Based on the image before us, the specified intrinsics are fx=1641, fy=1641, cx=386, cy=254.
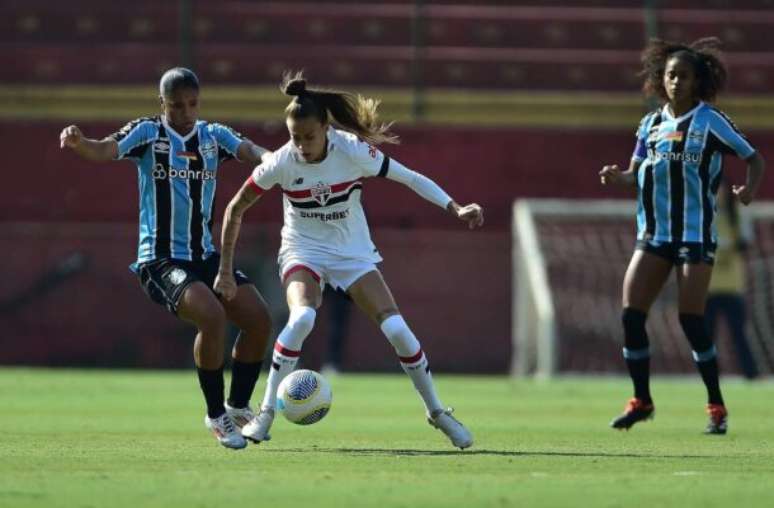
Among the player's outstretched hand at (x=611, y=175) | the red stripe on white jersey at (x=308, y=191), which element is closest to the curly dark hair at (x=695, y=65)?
the player's outstretched hand at (x=611, y=175)

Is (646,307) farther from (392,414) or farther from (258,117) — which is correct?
(258,117)

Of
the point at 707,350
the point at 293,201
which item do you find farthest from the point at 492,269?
the point at 293,201

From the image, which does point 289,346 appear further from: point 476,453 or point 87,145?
point 87,145

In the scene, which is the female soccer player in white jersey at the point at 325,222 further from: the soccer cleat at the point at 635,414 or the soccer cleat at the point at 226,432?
the soccer cleat at the point at 635,414

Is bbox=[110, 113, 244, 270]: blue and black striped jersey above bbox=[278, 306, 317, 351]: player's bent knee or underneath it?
above

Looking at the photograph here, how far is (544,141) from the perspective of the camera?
21.1m

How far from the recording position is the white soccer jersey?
28.9ft

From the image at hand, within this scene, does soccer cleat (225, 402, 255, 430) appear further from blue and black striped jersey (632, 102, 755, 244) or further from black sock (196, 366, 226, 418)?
blue and black striped jersey (632, 102, 755, 244)

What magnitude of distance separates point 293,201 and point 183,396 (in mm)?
5477

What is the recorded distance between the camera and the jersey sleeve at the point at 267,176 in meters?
8.77

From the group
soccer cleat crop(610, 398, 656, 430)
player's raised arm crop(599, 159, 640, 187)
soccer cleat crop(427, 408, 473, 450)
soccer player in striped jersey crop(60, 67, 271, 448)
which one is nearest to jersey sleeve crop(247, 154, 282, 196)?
soccer player in striped jersey crop(60, 67, 271, 448)

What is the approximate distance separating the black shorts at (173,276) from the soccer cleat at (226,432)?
624 mm

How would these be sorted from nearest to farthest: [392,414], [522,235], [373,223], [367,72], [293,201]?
[293,201] → [392,414] → [522,235] → [373,223] → [367,72]

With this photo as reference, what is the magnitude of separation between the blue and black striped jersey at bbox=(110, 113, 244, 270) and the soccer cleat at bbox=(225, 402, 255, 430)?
0.92 meters
